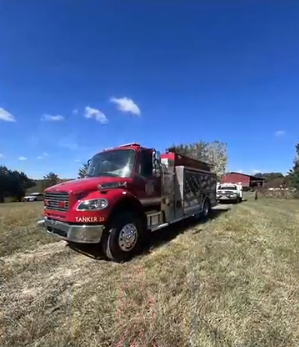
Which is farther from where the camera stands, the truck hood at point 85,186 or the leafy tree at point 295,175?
the leafy tree at point 295,175

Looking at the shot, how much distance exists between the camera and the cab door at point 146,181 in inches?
253

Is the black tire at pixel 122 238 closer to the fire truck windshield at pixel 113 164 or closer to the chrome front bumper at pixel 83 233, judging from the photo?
the chrome front bumper at pixel 83 233

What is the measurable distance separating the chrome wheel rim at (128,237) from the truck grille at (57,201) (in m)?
1.20

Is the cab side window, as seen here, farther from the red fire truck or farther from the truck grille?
the truck grille

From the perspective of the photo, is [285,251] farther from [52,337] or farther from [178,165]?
[52,337]

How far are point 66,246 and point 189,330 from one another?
4.46 meters

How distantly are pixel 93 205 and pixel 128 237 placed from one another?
3.59 feet

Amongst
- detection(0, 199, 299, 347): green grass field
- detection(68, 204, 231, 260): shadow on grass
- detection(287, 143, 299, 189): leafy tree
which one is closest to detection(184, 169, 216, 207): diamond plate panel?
detection(68, 204, 231, 260): shadow on grass

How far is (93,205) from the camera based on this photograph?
5.15 metres

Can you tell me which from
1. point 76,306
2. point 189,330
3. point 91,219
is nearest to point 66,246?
point 91,219

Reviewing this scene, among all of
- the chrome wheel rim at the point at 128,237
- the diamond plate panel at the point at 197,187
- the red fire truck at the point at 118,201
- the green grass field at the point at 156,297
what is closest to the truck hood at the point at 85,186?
the red fire truck at the point at 118,201

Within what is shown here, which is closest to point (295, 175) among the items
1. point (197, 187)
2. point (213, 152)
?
point (213, 152)

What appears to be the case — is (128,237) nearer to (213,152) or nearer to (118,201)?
(118,201)

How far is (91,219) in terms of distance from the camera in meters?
5.07
